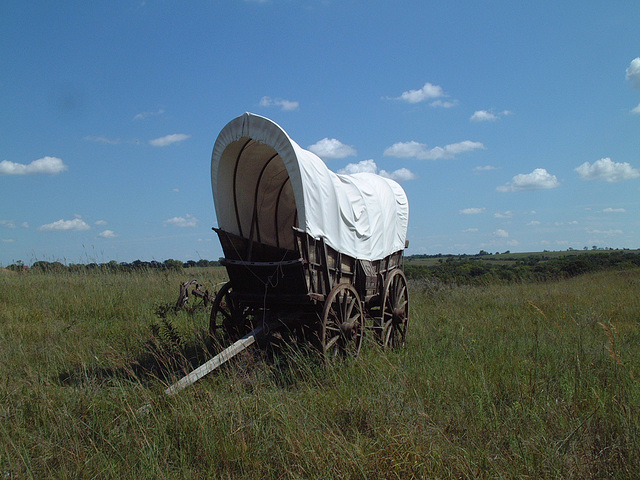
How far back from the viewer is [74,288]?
10203 millimetres

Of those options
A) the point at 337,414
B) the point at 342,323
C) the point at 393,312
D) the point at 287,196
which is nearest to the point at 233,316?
the point at 342,323

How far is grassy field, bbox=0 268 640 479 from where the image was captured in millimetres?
3350

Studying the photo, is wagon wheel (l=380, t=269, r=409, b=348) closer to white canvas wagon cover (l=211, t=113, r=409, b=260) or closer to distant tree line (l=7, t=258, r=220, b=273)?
white canvas wagon cover (l=211, t=113, r=409, b=260)

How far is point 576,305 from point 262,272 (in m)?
8.66

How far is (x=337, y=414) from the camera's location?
4148 millimetres

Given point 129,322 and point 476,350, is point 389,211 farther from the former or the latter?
point 129,322

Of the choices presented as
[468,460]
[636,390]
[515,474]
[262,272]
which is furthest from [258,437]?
[636,390]

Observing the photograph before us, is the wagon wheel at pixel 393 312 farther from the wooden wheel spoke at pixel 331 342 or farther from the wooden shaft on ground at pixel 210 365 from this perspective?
the wooden shaft on ground at pixel 210 365

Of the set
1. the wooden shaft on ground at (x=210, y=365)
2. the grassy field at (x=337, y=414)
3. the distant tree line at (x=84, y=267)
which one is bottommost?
the grassy field at (x=337, y=414)

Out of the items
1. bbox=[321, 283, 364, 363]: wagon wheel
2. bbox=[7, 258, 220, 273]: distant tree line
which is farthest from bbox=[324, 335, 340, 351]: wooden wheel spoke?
bbox=[7, 258, 220, 273]: distant tree line

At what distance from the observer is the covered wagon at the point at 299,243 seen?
17.6ft

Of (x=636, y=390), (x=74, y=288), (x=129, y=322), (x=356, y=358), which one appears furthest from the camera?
(x=74, y=288)

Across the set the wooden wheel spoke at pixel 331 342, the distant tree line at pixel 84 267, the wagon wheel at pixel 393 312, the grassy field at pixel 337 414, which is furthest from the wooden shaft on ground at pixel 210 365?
the distant tree line at pixel 84 267

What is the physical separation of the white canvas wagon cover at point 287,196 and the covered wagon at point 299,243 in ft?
0.05
